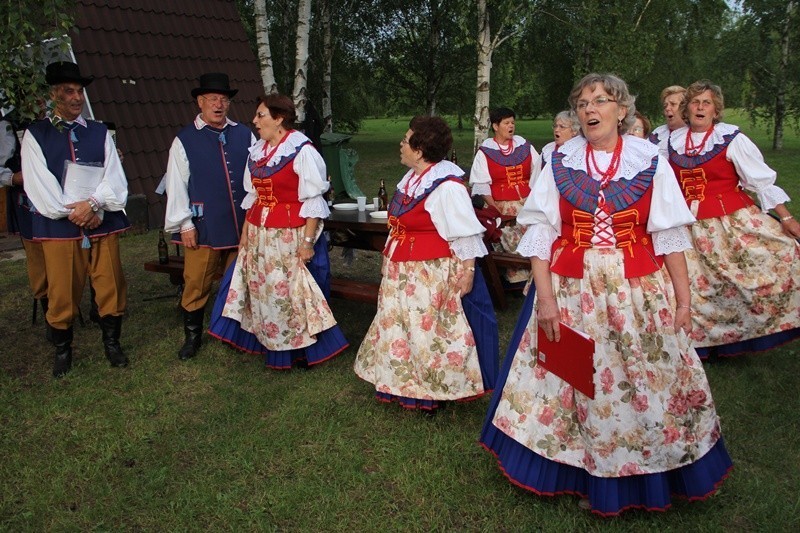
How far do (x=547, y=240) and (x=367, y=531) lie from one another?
149 cm

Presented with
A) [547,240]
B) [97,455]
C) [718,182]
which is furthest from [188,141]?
[718,182]

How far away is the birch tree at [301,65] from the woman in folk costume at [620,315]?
754 cm

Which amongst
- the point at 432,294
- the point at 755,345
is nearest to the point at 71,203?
the point at 432,294

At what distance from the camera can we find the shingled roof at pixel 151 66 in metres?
9.34

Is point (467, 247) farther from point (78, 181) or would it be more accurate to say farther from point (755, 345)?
point (78, 181)

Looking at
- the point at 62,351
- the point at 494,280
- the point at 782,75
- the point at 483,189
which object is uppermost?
the point at 782,75

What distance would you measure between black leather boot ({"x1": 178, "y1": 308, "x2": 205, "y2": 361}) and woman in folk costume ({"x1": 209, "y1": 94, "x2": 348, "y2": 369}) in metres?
0.34

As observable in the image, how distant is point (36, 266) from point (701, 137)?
4.81 metres

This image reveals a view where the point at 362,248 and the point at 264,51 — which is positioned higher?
the point at 264,51

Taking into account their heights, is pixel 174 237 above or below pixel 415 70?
below

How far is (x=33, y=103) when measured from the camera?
383 cm

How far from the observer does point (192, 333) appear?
200 inches

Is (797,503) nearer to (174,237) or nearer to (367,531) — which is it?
(367,531)

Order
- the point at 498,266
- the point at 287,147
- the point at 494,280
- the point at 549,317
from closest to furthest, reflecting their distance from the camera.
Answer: the point at 549,317, the point at 287,147, the point at 494,280, the point at 498,266
